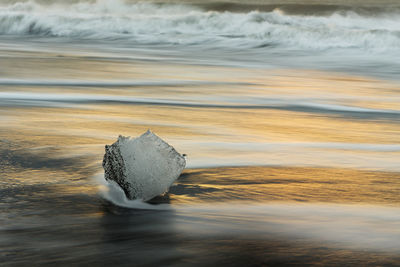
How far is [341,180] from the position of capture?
3.47 m

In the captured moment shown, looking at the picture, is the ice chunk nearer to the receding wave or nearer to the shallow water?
the shallow water

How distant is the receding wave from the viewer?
16.9 m

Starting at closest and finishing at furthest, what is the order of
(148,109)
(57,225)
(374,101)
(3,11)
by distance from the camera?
(57,225), (148,109), (374,101), (3,11)

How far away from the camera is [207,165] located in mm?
3734

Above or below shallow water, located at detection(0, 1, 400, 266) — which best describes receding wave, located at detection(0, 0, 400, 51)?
above

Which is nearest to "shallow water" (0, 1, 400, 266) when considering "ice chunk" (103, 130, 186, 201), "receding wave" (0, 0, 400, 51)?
"ice chunk" (103, 130, 186, 201)

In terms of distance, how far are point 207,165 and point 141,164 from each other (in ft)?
2.91

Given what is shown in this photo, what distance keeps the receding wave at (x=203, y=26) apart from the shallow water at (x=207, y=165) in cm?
568

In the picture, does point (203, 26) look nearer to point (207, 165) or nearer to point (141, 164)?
point (207, 165)

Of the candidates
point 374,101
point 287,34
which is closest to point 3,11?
point 287,34

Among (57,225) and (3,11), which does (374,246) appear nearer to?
(57,225)

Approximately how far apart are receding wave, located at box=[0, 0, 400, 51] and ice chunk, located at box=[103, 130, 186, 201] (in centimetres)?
1282

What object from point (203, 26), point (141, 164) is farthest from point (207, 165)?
point (203, 26)

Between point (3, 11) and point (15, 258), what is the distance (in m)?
27.1
